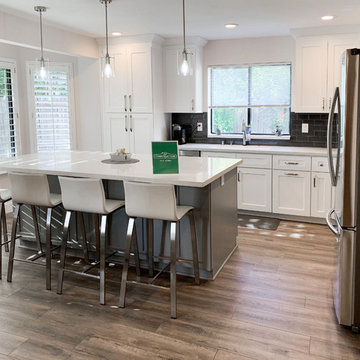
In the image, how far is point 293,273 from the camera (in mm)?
3615

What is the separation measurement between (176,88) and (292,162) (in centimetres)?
202

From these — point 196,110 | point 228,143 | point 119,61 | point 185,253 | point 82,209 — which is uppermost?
point 119,61

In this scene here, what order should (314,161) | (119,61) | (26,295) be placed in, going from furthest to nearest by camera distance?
1. (119,61)
2. (314,161)
3. (26,295)

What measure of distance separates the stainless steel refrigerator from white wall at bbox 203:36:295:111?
3.08 meters

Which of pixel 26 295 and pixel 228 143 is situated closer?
pixel 26 295

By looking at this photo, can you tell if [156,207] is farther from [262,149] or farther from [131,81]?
[131,81]

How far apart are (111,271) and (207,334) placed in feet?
4.40

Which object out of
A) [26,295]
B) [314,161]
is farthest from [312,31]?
[26,295]

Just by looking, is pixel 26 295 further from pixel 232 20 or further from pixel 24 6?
pixel 232 20

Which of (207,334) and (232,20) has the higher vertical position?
(232,20)

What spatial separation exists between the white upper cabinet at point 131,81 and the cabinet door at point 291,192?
2.04m

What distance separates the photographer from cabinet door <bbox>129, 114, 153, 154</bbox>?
5.78 m

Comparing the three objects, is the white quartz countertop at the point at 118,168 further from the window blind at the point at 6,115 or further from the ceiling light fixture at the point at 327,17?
the ceiling light fixture at the point at 327,17

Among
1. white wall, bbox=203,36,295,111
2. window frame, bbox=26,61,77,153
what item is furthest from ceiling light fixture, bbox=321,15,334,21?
window frame, bbox=26,61,77,153
